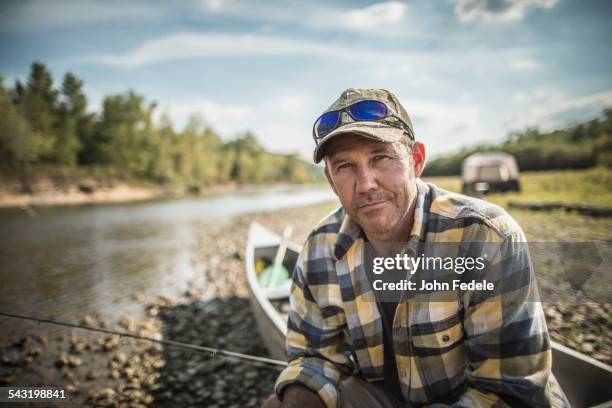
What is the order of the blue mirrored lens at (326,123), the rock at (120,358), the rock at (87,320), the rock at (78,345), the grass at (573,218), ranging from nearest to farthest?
the blue mirrored lens at (326,123), the rock at (120,358), the rock at (78,345), the rock at (87,320), the grass at (573,218)

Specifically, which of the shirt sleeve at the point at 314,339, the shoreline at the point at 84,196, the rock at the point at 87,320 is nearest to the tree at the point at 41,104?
the shoreline at the point at 84,196

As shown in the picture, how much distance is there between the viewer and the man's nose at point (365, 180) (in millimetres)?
1768

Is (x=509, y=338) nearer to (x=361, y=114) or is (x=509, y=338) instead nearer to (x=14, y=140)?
(x=361, y=114)

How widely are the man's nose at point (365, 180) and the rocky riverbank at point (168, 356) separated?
3692 millimetres

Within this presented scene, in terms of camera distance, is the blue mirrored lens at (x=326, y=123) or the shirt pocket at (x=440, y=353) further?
the blue mirrored lens at (x=326, y=123)

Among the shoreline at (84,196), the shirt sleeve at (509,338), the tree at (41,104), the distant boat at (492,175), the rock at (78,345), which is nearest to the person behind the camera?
the shirt sleeve at (509,338)

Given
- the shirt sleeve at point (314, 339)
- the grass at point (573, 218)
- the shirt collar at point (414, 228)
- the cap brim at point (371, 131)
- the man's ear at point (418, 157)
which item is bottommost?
the grass at point (573, 218)

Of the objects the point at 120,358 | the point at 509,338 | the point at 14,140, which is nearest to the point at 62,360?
the point at 120,358

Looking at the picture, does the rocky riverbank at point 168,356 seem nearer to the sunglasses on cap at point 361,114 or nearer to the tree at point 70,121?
the sunglasses on cap at point 361,114

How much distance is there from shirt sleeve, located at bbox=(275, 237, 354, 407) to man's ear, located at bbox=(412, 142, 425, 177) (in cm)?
90

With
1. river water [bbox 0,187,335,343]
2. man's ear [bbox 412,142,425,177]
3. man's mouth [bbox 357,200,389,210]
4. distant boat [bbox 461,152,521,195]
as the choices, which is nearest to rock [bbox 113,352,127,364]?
river water [bbox 0,187,335,343]

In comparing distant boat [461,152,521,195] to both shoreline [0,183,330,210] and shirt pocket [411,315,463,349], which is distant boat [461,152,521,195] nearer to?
shirt pocket [411,315,463,349]

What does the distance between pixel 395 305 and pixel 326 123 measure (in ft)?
4.03

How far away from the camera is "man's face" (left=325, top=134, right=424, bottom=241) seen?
1790 millimetres
